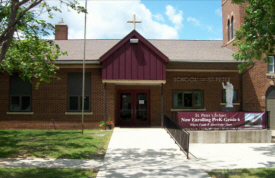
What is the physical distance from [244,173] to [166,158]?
2629 millimetres

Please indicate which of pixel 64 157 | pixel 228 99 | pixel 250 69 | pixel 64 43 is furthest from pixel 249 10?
pixel 64 43

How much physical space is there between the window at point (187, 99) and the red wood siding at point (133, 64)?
2550 millimetres

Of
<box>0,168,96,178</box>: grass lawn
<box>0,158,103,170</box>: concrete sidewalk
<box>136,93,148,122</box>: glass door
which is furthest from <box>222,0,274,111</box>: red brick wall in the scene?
<box>0,168,96,178</box>: grass lawn

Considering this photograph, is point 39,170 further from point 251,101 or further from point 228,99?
point 251,101

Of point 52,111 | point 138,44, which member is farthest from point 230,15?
point 52,111

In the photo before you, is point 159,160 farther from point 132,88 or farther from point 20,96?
point 20,96

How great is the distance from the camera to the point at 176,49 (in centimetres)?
1886

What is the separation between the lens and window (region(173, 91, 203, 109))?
1698 centimetres

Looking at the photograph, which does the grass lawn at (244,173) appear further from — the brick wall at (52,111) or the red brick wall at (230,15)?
the red brick wall at (230,15)

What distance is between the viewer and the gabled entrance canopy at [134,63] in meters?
14.9

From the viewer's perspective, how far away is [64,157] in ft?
29.2

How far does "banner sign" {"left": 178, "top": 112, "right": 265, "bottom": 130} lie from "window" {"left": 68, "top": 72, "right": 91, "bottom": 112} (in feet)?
19.3

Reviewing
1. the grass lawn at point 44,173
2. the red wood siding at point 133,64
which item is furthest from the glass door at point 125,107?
the grass lawn at point 44,173

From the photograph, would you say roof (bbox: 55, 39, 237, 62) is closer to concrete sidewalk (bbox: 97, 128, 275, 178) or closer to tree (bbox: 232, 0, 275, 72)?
tree (bbox: 232, 0, 275, 72)
